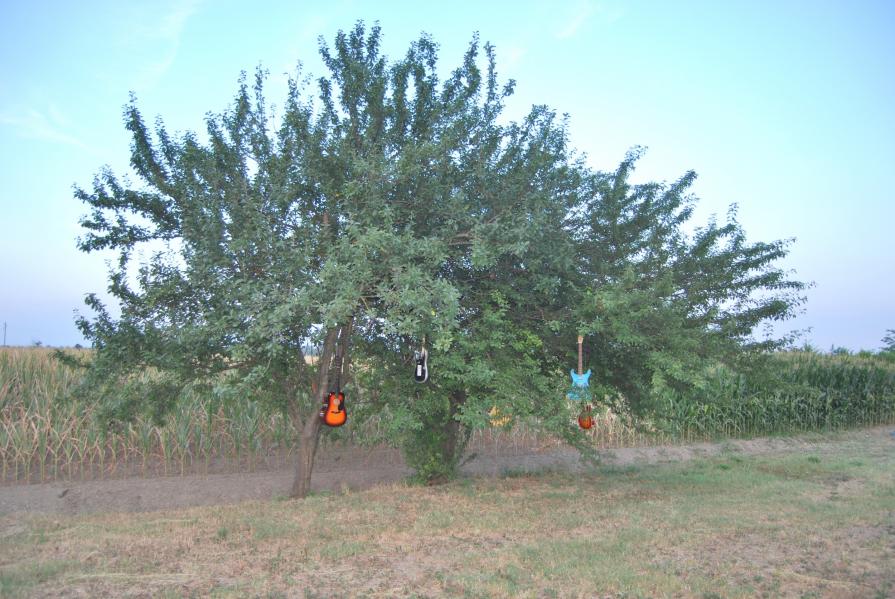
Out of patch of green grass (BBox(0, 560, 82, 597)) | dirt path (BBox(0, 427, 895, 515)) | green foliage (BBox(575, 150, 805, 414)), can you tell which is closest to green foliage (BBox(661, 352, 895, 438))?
dirt path (BBox(0, 427, 895, 515))

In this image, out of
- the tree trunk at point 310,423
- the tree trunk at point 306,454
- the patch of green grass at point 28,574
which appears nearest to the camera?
the patch of green grass at point 28,574

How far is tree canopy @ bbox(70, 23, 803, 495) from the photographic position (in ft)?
25.0

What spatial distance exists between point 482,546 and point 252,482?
5879mm

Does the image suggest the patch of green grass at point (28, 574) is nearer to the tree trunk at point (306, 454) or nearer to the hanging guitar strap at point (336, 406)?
the hanging guitar strap at point (336, 406)

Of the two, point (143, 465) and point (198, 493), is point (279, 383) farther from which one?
point (143, 465)

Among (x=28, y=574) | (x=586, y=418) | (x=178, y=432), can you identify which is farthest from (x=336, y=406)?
(x=178, y=432)

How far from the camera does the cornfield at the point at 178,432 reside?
11.8 metres

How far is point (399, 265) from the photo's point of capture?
24.2 ft

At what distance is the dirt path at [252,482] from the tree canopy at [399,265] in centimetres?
200

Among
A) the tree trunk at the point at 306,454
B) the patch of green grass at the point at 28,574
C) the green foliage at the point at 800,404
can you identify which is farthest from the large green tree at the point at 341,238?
the green foliage at the point at 800,404

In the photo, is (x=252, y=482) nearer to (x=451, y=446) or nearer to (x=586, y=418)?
(x=451, y=446)

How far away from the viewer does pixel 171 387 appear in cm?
913

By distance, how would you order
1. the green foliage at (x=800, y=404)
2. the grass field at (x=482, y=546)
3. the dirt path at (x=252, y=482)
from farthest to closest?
1. the green foliage at (x=800, y=404)
2. the dirt path at (x=252, y=482)
3. the grass field at (x=482, y=546)

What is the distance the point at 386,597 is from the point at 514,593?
1.01 meters
